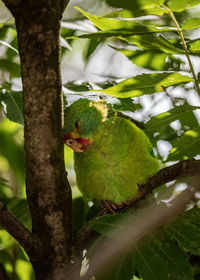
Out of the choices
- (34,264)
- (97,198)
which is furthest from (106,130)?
(34,264)

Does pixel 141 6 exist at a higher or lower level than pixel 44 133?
higher

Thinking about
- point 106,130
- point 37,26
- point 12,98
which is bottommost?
point 106,130

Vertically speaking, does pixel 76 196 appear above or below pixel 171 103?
below

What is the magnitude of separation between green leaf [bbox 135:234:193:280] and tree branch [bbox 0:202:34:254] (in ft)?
0.78

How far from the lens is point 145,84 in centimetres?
85

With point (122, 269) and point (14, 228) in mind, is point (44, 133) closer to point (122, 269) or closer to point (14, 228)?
point (14, 228)

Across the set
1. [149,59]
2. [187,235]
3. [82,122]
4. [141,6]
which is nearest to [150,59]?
[149,59]

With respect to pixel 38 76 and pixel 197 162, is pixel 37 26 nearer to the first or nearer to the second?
pixel 38 76

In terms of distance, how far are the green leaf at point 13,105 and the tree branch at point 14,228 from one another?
0.23m

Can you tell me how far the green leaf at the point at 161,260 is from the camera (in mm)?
723

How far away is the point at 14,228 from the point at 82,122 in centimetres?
61

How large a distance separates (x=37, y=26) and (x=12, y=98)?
294mm

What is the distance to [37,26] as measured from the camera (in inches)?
27.0

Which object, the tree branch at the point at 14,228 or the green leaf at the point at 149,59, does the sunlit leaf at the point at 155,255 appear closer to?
the tree branch at the point at 14,228
